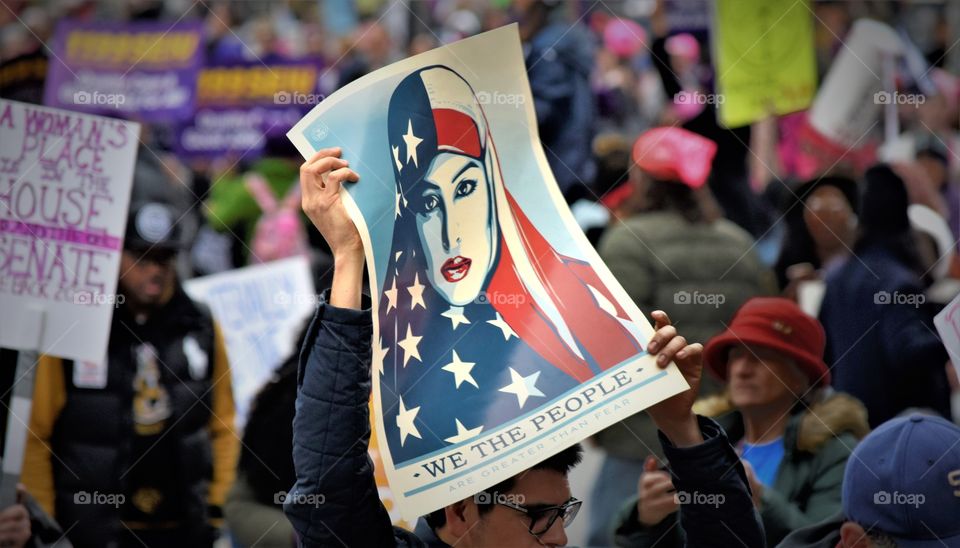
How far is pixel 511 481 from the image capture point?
11.1ft

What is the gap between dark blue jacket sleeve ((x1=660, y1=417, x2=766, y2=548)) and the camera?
10.6 feet

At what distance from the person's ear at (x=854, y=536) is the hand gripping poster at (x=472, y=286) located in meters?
0.77

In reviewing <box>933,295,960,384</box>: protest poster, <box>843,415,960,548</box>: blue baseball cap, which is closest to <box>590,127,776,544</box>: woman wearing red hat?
<box>933,295,960,384</box>: protest poster

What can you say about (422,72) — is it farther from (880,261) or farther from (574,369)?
(880,261)

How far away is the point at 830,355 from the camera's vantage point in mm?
6102

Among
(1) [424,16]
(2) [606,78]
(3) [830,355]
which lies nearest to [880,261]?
(3) [830,355]

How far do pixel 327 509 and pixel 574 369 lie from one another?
0.68 meters
